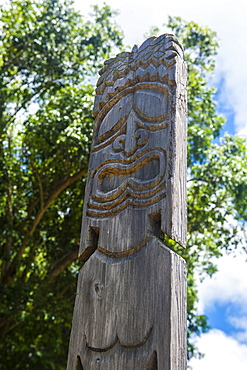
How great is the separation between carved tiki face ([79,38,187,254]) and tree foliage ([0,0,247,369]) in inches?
158

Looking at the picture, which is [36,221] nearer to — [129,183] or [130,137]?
[130,137]

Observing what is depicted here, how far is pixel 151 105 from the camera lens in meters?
3.35

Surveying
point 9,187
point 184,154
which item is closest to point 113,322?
point 184,154

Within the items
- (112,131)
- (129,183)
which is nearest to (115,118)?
(112,131)

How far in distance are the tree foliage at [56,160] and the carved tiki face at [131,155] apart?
401 cm

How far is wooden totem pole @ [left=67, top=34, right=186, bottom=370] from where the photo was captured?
2.49 meters

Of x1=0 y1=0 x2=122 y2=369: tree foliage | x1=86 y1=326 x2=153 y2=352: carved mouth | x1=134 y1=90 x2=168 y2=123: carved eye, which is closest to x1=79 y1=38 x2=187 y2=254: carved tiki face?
x1=134 y1=90 x2=168 y2=123: carved eye

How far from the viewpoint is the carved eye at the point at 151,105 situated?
3239 mm

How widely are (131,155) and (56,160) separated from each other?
595cm

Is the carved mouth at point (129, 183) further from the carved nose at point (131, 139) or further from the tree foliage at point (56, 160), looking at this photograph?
the tree foliage at point (56, 160)

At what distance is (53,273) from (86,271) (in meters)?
5.89

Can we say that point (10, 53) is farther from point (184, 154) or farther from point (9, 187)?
point (184, 154)

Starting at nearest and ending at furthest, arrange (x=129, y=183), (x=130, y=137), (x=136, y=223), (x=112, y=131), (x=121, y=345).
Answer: (x=121, y=345), (x=136, y=223), (x=129, y=183), (x=130, y=137), (x=112, y=131)

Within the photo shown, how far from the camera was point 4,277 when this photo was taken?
8.32 m
